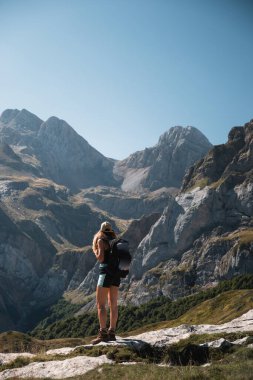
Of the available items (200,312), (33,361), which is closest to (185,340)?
(33,361)

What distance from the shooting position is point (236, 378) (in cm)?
1408

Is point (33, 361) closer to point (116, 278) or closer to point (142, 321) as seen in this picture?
point (116, 278)

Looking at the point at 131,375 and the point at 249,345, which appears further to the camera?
the point at 249,345

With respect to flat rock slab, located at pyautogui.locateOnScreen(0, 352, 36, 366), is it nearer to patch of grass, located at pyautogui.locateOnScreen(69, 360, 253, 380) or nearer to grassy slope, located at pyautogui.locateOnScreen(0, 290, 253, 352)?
patch of grass, located at pyautogui.locateOnScreen(69, 360, 253, 380)

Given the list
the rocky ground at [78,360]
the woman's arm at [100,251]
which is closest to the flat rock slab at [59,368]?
the rocky ground at [78,360]

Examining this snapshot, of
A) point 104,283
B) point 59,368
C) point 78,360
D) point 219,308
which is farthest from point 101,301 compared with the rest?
point 219,308

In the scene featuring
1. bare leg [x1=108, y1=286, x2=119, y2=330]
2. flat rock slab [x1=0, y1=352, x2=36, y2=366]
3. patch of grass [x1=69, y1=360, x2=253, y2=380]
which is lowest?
flat rock slab [x1=0, y1=352, x2=36, y2=366]

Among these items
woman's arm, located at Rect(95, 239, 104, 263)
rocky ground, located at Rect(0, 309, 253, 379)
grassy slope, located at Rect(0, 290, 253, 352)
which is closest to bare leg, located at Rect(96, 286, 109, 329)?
rocky ground, located at Rect(0, 309, 253, 379)

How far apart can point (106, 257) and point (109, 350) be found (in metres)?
4.27

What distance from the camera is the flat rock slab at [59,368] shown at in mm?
18000

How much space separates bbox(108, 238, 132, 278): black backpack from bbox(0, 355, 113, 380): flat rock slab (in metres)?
3.96

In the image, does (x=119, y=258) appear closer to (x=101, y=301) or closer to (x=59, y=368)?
(x=101, y=301)

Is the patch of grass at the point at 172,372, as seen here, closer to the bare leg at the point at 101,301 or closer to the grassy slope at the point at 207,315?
the bare leg at the point at 101,301

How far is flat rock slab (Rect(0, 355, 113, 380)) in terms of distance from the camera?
18000 millimetres
